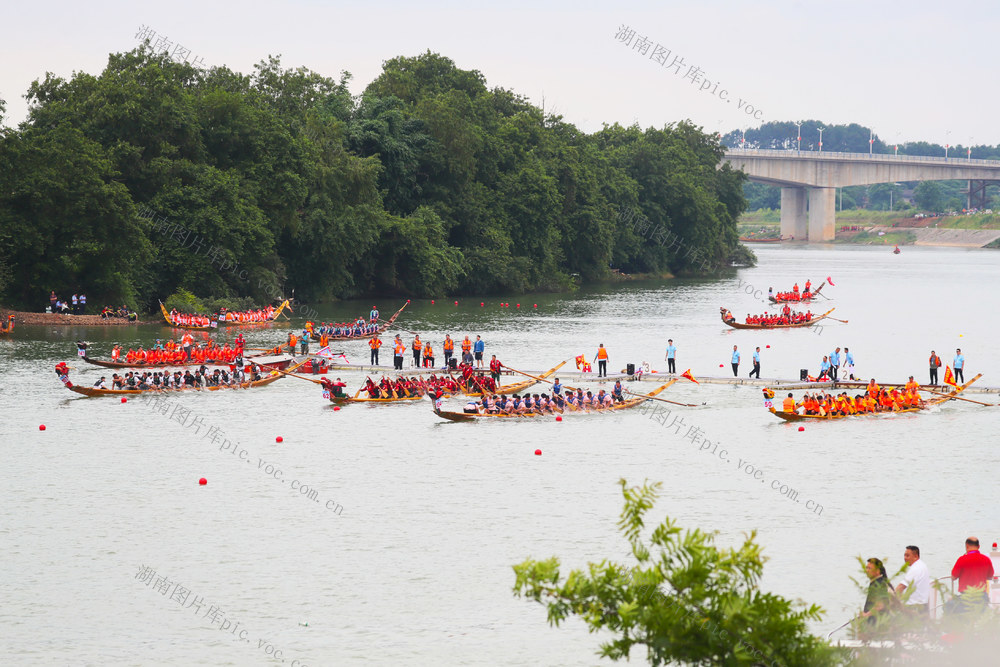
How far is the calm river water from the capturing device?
20812mm

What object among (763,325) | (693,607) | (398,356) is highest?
(763,325)

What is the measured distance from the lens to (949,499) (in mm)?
28781

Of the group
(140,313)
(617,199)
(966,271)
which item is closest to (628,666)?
(140,313)

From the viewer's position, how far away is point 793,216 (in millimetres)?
184875

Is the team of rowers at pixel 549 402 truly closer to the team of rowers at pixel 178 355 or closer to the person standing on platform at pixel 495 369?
the person standing on platform at pixel 495 369

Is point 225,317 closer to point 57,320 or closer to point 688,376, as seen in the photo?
point 57,320

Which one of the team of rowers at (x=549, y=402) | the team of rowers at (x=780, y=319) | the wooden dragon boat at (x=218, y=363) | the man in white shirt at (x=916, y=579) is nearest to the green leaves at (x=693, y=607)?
the man in white shirt at (x=916, y=579)

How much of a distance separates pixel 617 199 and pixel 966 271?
39.9 meters

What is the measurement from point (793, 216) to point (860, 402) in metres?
151

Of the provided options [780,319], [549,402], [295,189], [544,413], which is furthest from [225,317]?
[780,319]

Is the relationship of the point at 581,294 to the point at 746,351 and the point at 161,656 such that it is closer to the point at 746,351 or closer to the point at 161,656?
the point at 746,351

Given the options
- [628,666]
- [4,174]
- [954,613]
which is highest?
[4,174]

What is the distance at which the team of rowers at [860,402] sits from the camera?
38375 mm

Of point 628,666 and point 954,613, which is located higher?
point 954,613
